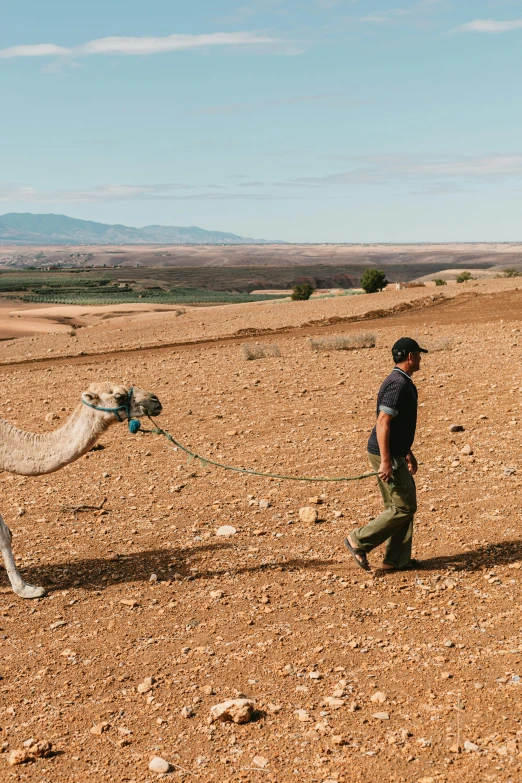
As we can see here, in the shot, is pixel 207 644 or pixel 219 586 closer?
pixel 207 644

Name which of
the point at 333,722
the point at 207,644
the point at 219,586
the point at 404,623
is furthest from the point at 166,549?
the point at 333,722

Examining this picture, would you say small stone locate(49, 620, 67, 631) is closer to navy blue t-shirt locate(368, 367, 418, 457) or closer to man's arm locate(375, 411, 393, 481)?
man's arm locate(375, 411, 393, 481)

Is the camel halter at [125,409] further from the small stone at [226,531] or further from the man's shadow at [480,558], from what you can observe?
the man's shadow at [480,558]

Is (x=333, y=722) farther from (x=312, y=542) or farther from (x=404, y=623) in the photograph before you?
(x=312, y=542)

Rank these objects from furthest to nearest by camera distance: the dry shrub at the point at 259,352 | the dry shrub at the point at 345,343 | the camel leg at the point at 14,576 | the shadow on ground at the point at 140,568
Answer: the dry shrub at the point at 345,343 < the dry shrub at the point at 259,352 < the shadow on ground at the point at 140,568 < the camel leg at the point at 14,576

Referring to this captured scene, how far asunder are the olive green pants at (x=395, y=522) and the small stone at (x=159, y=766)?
275cm

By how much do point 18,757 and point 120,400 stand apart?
2.97m

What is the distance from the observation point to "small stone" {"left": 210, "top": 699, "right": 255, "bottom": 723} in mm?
4719

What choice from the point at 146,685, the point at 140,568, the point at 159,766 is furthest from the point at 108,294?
the point at 159,766

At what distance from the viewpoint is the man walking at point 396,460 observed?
6359mm

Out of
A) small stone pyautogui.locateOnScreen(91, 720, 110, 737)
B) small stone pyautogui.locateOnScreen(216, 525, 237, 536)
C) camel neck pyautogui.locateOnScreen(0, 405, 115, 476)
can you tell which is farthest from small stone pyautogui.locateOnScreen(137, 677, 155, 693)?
small stone pyautogui.locateOnScreen(216, 525, 237, 536)

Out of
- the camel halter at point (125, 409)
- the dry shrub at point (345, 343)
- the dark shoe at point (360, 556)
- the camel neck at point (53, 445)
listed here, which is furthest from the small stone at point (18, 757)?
the dry shrub at point (345, 343)

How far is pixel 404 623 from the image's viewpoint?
586 centimetres

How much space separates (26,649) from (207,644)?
1.33 metres
